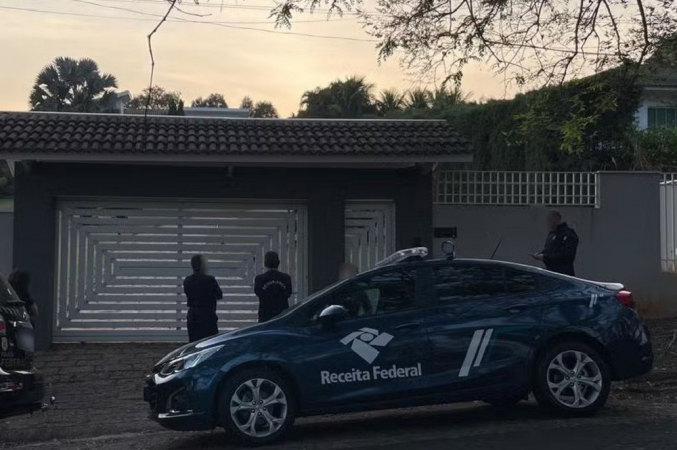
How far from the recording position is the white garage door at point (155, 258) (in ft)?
45.7

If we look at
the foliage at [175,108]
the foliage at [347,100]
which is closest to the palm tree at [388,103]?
the foliage at [347,100]

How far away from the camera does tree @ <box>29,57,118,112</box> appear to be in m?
30.1

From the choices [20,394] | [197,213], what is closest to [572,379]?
[20,394]

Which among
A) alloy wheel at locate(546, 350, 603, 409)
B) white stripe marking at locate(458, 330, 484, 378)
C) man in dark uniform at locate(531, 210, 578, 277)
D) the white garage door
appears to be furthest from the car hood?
the white garage door

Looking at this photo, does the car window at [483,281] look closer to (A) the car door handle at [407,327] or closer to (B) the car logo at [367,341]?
(A) the car door handle at [407,327]

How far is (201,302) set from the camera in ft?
33.7

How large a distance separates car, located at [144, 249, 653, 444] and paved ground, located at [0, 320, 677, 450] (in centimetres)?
30

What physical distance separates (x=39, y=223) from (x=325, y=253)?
431 cm

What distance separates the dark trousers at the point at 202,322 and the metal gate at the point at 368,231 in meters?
4.31

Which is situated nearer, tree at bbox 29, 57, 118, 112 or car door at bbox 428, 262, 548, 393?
car door at bbox 428, 262, 548, 393

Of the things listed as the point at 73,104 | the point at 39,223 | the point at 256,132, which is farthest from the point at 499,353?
the point at 73,104

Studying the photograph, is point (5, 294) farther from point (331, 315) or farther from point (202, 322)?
point (202, 322)

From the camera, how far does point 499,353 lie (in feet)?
26.5

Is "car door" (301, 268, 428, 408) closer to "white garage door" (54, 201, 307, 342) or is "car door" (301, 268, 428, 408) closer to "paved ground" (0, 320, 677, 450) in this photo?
"paved ground" (0, 320, 677, 450)
